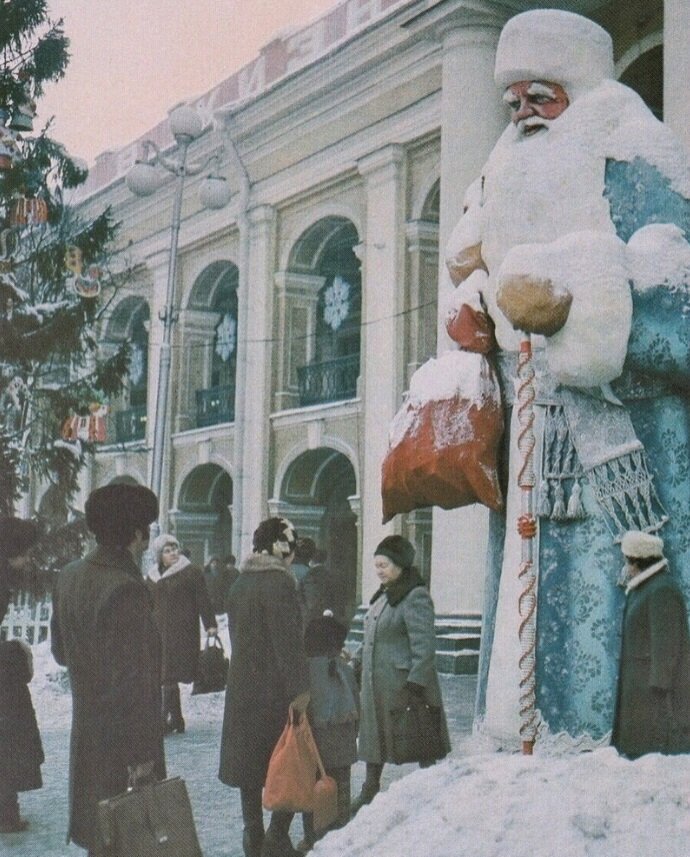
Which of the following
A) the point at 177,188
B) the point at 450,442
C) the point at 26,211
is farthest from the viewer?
the point at 177,188

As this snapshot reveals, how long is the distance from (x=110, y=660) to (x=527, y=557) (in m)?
1.29

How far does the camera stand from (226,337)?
1922 cm

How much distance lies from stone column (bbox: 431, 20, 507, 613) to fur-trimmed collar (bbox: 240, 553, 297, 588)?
6.68 metres

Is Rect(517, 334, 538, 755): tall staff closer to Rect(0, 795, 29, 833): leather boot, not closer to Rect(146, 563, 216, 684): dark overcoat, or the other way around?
Rect(0, 795, 29, 833): leather boot

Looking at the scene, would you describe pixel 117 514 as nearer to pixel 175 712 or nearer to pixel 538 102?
pixel 538 102

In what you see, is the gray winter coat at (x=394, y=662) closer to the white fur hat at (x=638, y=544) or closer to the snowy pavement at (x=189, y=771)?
the snowy pavement at (x=189, y=771)

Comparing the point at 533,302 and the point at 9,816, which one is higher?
the point at 533,302

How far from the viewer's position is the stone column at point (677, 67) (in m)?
9.60

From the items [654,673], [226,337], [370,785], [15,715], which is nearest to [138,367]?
[226,337]

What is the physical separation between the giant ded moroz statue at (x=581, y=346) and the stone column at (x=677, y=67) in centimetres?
648

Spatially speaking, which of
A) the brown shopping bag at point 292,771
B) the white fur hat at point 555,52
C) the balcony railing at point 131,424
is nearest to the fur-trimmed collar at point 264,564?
the brown shopping bag at point 292,771

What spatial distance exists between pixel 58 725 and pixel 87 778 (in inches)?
224

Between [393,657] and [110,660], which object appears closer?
[110,660]

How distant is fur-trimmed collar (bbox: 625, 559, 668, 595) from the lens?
10.2 ft
